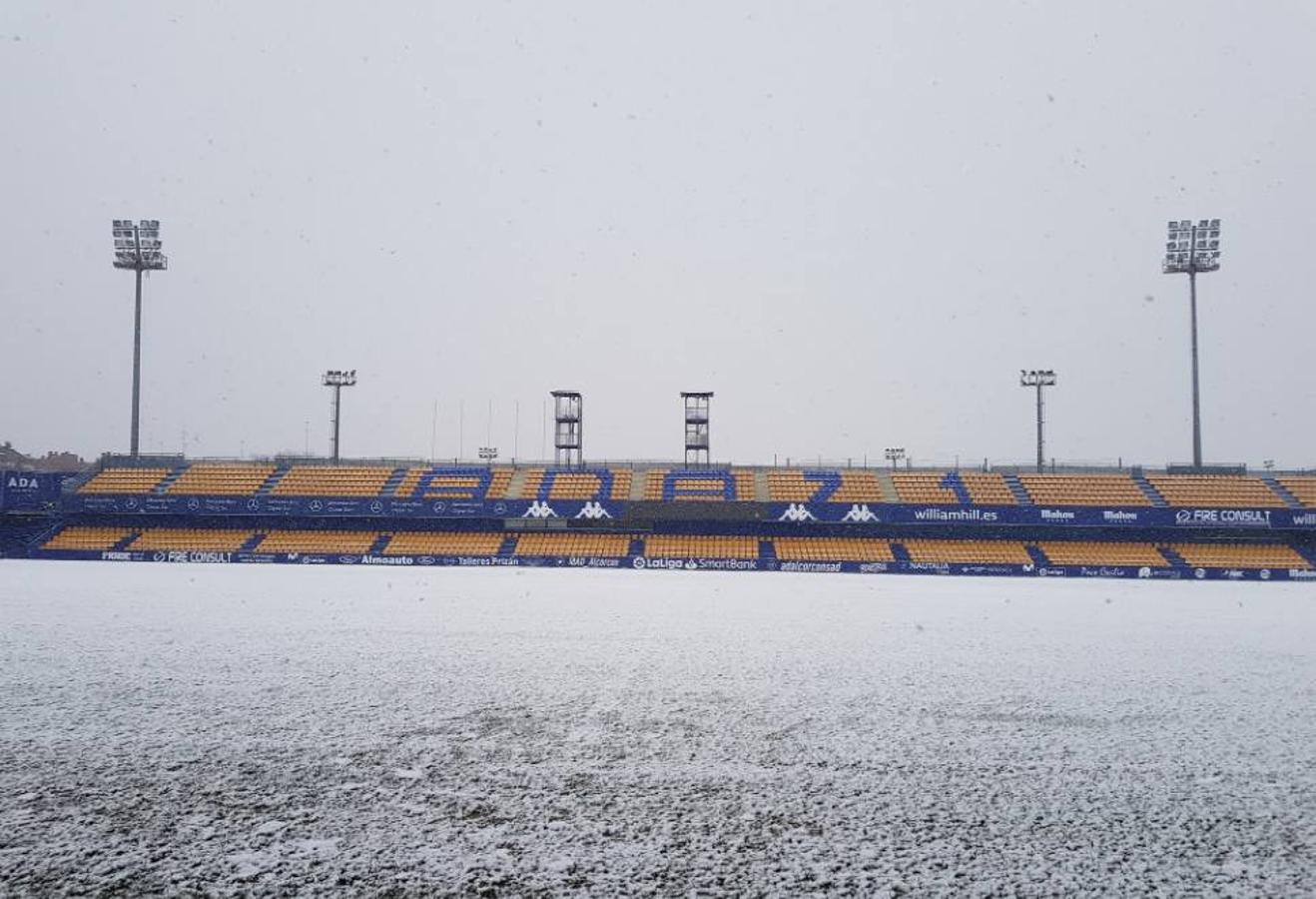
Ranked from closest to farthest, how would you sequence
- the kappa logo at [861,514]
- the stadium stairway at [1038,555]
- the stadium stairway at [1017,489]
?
1. the stadium stairway at [1038,555]
2. the kappa logo at [861,514]
3. the stadium stairway at [1017,489]

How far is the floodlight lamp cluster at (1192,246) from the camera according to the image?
1721 inches

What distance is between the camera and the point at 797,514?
132ft

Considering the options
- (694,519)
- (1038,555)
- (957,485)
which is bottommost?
(1038,555)

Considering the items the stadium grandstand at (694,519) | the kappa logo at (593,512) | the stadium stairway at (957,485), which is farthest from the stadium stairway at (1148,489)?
the kappa logo at (593,512)

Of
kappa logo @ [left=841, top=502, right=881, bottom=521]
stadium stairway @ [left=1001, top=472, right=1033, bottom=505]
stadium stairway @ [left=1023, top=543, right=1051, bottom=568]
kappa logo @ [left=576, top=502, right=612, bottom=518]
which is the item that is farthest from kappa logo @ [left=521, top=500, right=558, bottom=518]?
stadium stairway @ [left=1001, top=472, right=1033, bottom=505]

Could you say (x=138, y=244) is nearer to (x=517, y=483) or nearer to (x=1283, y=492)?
(x=517, y=483)

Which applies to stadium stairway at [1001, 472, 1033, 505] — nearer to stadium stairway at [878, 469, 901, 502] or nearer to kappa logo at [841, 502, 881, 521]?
stadium stairway at [878, 469, 901, 502]

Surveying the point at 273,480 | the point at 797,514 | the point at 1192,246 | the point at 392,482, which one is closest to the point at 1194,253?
the point at 1192,246

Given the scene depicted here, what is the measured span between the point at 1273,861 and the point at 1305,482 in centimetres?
4882

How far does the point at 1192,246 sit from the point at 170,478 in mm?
56861

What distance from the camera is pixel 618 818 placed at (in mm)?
4500

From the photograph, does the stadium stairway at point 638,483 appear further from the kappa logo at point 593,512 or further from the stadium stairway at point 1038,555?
the stadium stairway at point 1038,555

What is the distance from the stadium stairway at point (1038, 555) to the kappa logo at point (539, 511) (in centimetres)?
2320

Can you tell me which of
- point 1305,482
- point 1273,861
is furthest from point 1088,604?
point 1305,482
